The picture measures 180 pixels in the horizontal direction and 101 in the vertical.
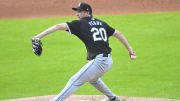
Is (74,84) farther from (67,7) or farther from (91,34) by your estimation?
(67,7)

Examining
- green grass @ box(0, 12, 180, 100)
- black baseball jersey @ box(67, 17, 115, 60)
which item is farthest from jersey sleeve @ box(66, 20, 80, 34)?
green grass @ box(0, 12, 180, 100)

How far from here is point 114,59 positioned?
12.7 m

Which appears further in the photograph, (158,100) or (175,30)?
(175,30)

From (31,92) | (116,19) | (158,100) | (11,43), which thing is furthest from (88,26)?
(116,19)

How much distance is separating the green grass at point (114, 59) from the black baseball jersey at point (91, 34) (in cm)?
296

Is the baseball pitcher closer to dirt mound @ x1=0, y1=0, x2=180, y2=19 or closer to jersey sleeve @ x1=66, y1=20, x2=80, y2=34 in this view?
jersey sleeve @ x1=66, y1=20, x2=80, y2=34

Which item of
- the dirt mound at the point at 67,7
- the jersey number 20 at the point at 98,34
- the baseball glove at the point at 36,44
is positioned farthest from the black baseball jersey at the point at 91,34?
the dirt mound at the point at 67,7

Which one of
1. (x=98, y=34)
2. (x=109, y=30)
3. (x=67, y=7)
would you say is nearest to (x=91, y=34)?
(x=98, y=34)

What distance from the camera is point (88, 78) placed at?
21.2 ft

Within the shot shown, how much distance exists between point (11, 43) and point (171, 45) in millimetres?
5164

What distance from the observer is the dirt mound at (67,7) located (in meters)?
19.4

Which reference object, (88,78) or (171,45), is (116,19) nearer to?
(171,45)

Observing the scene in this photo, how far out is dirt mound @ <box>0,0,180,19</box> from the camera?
763 inches

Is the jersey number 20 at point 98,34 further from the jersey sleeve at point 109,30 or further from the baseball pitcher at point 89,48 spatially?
the jersey sleeve at point 109,30
